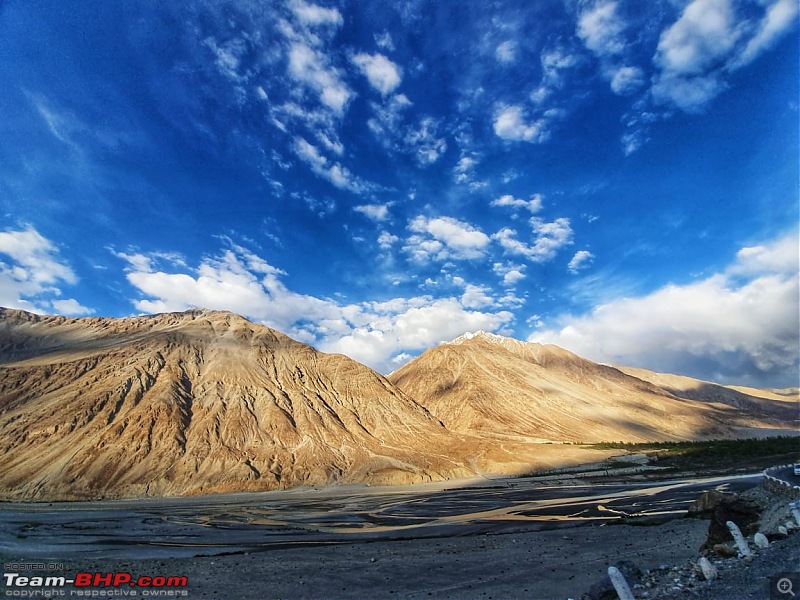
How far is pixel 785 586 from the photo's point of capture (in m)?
9.71

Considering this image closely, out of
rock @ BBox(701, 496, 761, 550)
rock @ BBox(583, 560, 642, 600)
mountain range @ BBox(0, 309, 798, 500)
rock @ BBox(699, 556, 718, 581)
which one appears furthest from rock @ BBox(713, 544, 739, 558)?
mountain range @ BBox(0, 309, 798, 500)

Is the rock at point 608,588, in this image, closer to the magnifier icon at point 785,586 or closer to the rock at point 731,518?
the magnifier icon at point 785,586

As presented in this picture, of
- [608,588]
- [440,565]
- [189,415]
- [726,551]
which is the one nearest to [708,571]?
[608,588]

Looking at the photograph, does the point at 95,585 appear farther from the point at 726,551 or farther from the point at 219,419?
the point at 219,419

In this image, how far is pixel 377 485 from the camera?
95375 mm

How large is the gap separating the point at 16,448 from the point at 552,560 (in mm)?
120986

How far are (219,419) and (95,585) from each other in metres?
106

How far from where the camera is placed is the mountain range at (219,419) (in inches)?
3789

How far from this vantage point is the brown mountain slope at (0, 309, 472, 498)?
95.2 meters

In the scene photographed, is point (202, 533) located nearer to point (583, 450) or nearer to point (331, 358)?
point (583, 450)

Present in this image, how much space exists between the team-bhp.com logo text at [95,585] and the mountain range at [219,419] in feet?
261

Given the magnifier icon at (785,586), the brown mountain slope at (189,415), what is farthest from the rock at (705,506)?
the brown mountain slope at (189,415)

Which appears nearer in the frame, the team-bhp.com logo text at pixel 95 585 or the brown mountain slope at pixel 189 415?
the team-bhp.com logo text at pixel 95 585

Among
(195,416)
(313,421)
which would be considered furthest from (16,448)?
(313,421)
